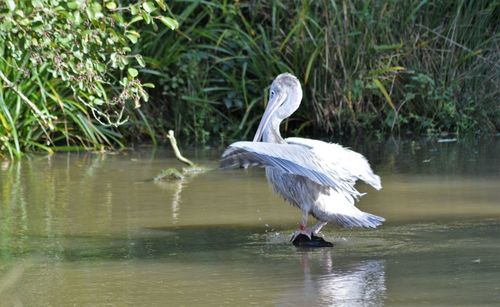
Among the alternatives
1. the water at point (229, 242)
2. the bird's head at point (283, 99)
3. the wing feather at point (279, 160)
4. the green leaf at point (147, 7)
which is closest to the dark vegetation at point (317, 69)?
the water at point (229, 242)

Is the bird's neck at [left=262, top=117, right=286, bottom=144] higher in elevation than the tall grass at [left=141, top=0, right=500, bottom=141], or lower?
lower

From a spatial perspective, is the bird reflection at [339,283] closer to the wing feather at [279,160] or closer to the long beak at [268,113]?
the wing feather at [279,160]

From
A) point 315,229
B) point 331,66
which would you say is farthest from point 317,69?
point 315,229

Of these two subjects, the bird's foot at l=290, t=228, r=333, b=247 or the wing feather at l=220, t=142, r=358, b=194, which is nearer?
the wing feather at l=220, t=142, r=358, b=194

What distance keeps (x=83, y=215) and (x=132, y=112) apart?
5.01 m

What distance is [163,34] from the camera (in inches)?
524

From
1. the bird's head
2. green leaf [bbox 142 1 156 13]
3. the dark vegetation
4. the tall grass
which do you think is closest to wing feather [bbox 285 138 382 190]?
the bird's head

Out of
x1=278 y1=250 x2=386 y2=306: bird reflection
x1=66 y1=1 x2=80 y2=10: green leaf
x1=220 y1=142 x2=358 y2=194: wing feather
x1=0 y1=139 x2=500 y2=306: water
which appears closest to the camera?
x1=278 y1=250 x2=386 y2=306: bird reflection

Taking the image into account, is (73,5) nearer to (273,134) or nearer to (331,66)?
(273,134)

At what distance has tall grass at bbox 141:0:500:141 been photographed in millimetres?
12945

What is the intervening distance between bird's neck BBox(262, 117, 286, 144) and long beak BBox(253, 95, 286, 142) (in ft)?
0.10

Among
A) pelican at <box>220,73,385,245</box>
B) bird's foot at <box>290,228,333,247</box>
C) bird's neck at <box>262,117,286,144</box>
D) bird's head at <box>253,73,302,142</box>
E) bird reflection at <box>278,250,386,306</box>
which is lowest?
bird reflection at <box>278,250,386,306</box>

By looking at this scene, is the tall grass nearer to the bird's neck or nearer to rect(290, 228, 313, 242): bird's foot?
the bird's neck

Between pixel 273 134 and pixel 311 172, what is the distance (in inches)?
33.9
